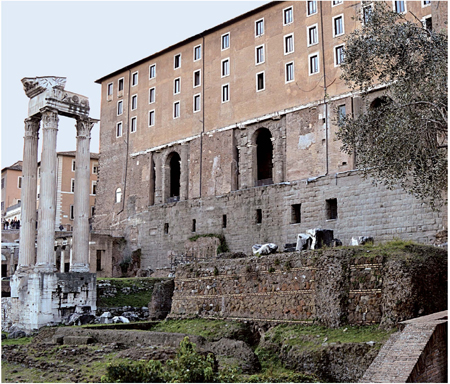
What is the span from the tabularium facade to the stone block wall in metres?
10.7

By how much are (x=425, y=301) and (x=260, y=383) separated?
3.65 m

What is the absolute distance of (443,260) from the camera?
1136 cm

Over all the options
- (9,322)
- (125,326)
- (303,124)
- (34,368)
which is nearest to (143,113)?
(303,124)

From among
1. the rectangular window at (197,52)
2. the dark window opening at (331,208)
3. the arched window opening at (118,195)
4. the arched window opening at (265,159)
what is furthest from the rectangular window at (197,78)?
the dark window opening at (331,208)

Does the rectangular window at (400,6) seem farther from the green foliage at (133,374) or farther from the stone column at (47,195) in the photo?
the green foliage at (133,374)

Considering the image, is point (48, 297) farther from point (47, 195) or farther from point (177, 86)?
point (177, 86)

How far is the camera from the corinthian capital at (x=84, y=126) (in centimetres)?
2119

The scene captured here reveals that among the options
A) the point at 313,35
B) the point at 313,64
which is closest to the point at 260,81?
the point at 313,64

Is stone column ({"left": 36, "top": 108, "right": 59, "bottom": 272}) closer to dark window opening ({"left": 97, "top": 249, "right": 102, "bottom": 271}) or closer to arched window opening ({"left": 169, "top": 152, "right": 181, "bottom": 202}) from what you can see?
dark window opening ({"left": 97, "top": 249, "right": 102, "bottom": 271})

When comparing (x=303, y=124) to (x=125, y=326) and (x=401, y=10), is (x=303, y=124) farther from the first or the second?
(x=125, y=326)

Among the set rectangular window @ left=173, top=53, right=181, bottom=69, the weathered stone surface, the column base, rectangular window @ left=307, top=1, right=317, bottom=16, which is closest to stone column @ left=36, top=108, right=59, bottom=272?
the column base

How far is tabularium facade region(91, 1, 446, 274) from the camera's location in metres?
26.0

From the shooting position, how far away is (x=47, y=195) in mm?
19562

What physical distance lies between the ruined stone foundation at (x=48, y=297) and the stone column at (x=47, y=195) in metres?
0.50
